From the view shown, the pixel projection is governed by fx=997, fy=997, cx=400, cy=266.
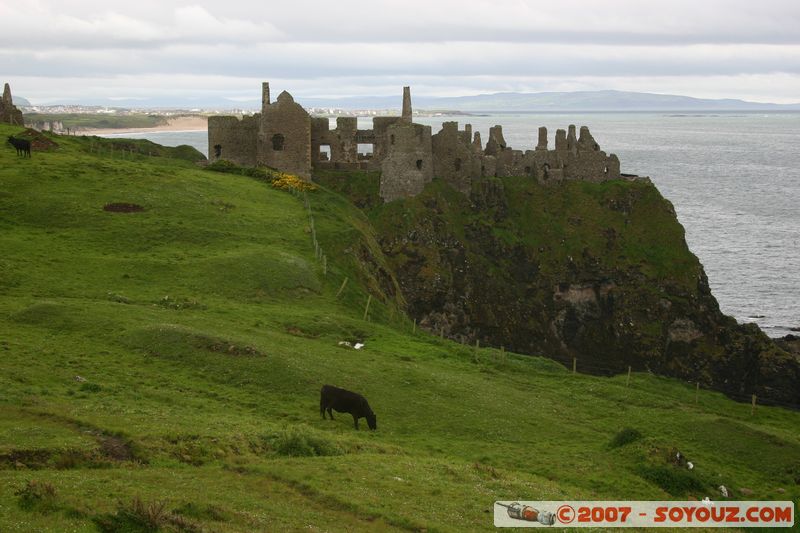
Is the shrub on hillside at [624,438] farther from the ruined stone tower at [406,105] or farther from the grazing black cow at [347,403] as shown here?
the ruined stone tower at [406,105]

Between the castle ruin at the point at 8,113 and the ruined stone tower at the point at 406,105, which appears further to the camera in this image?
the ruined stone tower at the point at 406,105

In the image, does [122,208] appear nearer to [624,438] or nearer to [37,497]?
[624,438]

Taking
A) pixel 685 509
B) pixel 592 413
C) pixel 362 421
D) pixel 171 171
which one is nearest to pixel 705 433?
pixel 592 413

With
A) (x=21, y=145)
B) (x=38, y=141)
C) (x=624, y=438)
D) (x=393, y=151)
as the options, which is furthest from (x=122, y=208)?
(x=624, y=438)

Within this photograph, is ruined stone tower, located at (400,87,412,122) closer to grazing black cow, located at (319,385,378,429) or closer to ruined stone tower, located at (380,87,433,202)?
ruined stone tower, located at (380,87,433,202)

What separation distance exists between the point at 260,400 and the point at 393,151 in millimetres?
57677

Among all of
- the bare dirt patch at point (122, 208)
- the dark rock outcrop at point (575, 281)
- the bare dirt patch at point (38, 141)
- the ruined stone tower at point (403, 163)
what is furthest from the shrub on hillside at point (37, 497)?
the ruined stone tower at point (403, 163)

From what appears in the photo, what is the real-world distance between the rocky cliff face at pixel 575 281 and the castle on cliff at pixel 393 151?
5.59 ft

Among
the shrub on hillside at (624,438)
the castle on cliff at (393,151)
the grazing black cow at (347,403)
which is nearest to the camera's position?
the grazing black cow at (347,403)

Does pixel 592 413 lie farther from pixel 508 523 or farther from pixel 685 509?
pixel 508 523

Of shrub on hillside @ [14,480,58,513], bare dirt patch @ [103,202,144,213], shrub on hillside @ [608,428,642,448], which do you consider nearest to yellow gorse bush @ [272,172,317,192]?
bare dirt patch @ [103,202,144,213]

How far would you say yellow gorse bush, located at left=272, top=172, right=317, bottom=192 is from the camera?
79812 millimetres

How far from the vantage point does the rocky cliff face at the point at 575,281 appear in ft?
271

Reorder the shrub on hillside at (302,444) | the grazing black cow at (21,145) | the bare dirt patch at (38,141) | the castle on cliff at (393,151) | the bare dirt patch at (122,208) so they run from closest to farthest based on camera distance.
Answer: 1. the shrub on hillside at (302,444)
2. the bare dirt patch at (122,208)
3. the grazing black cow at (21,145)
4. the bare dirt patch at (38,141)
5. the castle on cliff at (393,151)
